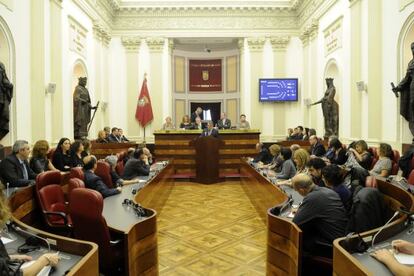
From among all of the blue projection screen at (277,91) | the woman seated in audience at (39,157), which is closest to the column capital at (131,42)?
the blue projection screen at (277,91)

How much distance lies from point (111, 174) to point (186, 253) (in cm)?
157

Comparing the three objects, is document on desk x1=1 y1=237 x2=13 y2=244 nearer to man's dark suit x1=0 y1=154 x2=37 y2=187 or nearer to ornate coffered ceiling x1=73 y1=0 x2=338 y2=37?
man's dark suit x1=0 y1=154 x2=37 y2=187

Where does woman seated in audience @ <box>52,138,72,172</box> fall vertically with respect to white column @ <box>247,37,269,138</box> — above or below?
below

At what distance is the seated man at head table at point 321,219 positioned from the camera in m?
2.82

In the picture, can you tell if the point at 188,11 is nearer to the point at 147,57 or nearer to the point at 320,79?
the point at 147,57

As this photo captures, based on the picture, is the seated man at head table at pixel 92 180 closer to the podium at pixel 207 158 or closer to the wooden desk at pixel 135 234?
the wooden desk at pixel 135 234

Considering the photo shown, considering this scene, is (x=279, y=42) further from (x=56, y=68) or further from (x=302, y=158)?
(x=302, y=158)

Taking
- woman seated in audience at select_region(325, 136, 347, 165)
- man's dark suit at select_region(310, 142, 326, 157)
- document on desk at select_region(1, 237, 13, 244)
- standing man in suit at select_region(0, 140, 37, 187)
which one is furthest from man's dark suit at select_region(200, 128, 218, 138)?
document on desk at select_region(1, 237, 13, 244)

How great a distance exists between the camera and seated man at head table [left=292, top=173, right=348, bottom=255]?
2.82 m

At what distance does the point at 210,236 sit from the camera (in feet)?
15.9

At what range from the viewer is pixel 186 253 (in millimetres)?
4203

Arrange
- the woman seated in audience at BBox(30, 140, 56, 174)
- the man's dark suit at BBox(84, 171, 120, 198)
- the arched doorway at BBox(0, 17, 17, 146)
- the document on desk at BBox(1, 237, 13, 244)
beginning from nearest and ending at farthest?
the document on desk at BBox(1, 237, 13, 244) → the man's dark suit at BBox(84, 171, 120, 198) → the woman seated in audience at BBox(30, 140, 56, 174) → the arched doorway at BBox(0, 17, 17, 146)

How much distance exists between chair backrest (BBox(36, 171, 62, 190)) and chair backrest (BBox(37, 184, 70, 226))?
4 cm

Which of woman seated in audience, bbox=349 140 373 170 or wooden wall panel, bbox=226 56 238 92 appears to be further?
wooden wall panel, bbox=226 56 238 92
